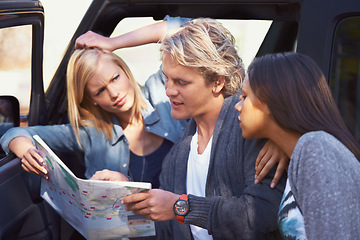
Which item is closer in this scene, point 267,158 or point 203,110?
point 267,158

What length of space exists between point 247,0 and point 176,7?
0.45 meters

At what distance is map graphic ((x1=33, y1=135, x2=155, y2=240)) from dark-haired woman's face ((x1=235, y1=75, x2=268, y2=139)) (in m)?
A: 0.41

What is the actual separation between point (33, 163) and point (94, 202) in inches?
18.4

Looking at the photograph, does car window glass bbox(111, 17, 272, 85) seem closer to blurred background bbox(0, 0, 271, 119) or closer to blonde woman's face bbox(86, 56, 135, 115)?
blurred background bbox(0, 0, 271, 119)

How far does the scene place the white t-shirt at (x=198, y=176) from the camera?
2113mm

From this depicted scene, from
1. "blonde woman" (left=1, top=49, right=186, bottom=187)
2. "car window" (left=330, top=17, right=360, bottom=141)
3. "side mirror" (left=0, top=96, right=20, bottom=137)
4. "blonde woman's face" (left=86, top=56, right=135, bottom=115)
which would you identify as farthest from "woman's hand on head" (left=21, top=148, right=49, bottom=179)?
"car window" (left=330, top=17, right=360, bottom=141)

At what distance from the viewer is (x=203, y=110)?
214 centimetres

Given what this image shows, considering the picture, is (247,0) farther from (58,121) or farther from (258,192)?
(58,121)

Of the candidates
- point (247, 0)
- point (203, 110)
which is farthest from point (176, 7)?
point (203, 110)

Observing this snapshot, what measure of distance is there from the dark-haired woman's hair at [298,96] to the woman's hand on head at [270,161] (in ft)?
0.55

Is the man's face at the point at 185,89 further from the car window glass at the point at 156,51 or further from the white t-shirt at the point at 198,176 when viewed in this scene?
the car window glass at the point at 156,51

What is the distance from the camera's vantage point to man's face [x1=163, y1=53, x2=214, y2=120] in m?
2.05

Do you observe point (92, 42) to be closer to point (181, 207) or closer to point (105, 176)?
point (105, 176)

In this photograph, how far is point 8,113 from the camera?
2400mm
